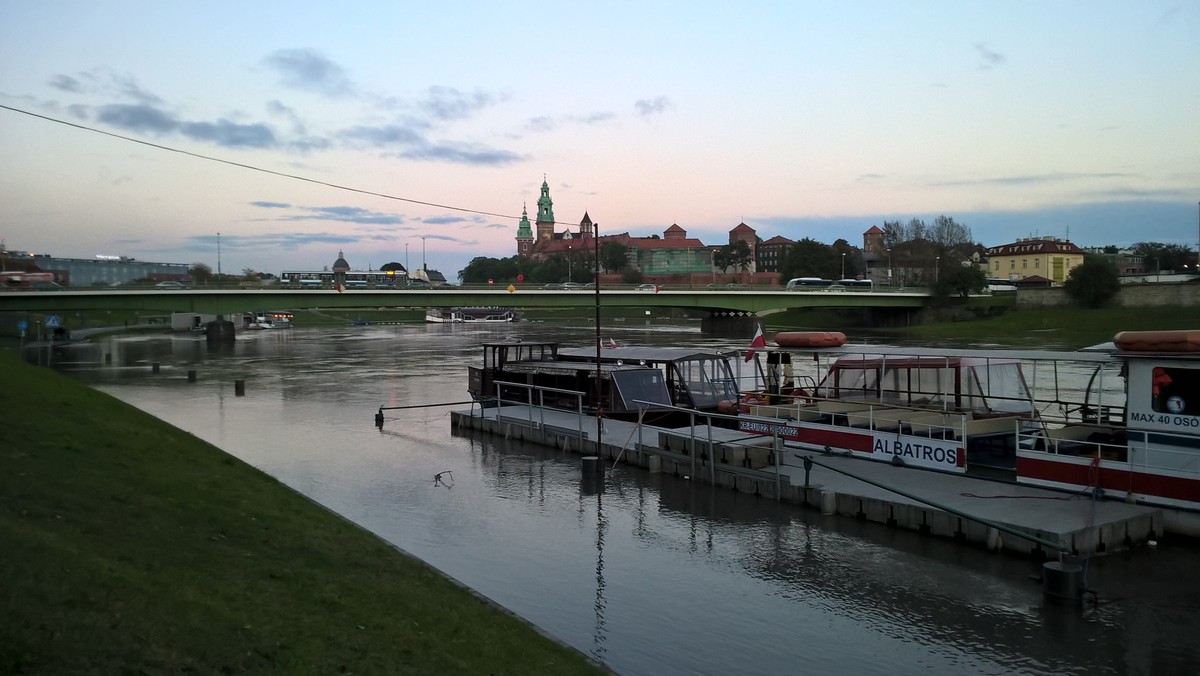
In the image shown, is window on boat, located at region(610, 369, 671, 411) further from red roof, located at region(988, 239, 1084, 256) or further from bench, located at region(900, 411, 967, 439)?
red roof, located at region(988, 239, 1084, 256)

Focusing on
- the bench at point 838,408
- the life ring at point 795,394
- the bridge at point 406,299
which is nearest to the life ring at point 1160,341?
the bench at point 838,408

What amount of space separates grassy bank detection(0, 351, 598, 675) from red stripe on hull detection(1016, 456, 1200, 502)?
37.8ft

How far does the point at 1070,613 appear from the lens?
40.8ft

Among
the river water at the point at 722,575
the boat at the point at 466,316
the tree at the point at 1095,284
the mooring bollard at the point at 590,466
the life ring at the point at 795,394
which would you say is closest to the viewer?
the river water at the point at 722,575

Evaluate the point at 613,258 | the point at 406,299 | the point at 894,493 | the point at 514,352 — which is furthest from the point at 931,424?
the point at 613,258

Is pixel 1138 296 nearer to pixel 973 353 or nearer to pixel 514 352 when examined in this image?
pixel 514 352

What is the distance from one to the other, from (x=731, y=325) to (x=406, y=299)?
128ft

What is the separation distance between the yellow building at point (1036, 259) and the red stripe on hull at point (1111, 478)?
15742 cm

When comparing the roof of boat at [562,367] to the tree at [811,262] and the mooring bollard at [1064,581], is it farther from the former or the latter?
the tree at [811,262]

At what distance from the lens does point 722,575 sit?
14.7 m

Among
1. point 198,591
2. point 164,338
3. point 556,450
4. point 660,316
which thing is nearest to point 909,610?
point 198,591

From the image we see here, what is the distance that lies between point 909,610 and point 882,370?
10.6 meters

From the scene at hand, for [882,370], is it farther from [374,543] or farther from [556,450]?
[374,543]

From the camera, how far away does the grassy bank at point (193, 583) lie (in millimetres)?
6551
